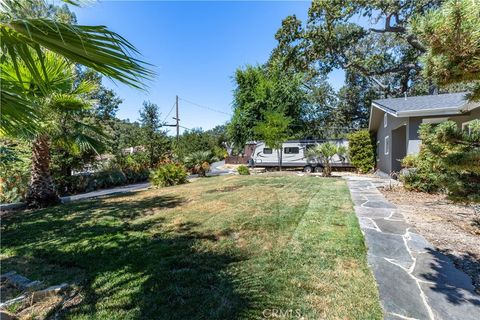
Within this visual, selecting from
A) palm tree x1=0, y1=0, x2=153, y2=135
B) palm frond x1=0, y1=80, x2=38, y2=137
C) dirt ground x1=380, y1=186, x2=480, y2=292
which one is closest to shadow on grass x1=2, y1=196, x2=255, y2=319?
palm frond x1=0, y1=80, x2=38, y2=137

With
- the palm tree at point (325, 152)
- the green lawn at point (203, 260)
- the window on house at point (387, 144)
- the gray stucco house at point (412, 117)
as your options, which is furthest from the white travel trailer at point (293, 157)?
the green lawn at point (203, 260)

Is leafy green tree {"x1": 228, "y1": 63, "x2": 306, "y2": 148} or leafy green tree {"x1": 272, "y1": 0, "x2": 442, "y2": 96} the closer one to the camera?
leafy green tree {"x1": 272, "y1": 0, "x2": 442, "y2": 96}

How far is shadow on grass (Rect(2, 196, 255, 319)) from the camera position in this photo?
2.42m

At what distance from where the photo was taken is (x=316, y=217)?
5.29 m

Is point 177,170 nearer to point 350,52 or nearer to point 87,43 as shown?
point 87,43

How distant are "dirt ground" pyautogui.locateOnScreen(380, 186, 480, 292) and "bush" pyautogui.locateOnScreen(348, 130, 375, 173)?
981 cm

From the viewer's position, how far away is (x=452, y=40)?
1909 mm

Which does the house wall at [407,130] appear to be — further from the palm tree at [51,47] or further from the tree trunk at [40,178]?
the tree trunk at [40,178]

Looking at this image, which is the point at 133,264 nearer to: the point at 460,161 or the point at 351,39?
the point at 460,161

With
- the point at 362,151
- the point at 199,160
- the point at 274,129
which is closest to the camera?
the point at 199,160

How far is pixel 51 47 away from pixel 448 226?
611cm

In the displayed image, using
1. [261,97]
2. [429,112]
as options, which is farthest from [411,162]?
[261,97]

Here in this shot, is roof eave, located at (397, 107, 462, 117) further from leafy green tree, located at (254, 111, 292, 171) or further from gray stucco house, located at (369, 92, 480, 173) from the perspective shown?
leafy green tree, located at (254, 111, 292, 171)

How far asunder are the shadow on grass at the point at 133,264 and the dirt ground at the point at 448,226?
9.08ft
